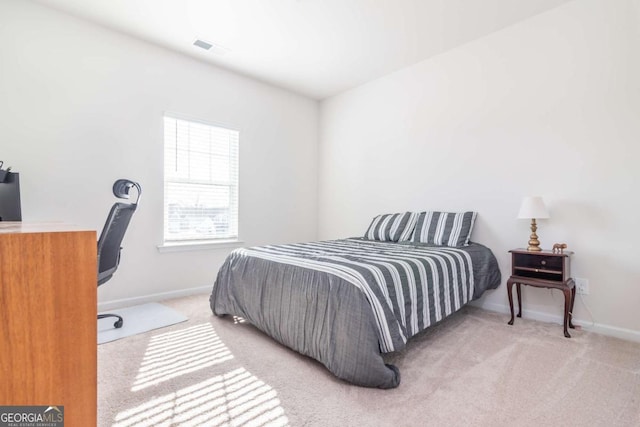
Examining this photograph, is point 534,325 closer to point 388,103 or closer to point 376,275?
point 376,275

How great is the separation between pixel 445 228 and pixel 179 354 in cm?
255

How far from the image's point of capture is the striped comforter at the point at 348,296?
1.69 meters

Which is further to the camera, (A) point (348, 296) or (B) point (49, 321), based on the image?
(A) point (348, 296)

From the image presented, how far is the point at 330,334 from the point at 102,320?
7.01 ft

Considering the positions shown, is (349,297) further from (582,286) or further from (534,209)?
(582,286)

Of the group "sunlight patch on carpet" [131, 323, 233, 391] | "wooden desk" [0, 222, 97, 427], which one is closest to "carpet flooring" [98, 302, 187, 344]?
"sunlight patch on carpet" [131, 323, 233, 391]

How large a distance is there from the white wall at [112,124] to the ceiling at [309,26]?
24 cm

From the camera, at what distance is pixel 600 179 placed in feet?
8.18

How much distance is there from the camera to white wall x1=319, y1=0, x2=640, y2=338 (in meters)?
2.41

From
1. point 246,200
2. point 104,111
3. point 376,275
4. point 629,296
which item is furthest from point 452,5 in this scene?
point 104,111

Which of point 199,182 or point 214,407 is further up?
point 199,182

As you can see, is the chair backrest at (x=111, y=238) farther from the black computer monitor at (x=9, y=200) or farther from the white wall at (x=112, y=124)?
the white wall at (x=112, y=124)

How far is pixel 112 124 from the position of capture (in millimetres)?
3037

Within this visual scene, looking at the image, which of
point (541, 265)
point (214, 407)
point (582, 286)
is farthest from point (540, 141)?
point (214, 407)
